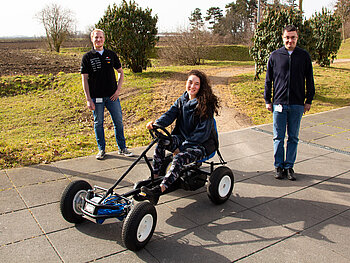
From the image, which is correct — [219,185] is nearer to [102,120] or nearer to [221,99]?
[102,120]

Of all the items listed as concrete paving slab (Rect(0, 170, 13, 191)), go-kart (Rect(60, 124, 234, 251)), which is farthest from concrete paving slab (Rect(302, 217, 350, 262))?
concrete paving slab (Rect(0, 170, 13, 191))

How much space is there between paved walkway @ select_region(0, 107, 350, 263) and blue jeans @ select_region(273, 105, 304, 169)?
0.27 metres

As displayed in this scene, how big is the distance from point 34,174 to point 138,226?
2432mm

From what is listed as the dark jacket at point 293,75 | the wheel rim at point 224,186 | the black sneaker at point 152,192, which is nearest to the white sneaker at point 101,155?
the black sneaker at point 152,192

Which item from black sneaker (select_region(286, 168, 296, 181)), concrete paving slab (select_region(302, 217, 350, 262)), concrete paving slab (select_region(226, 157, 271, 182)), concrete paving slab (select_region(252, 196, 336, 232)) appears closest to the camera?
concrete paving slab (select_region(302, 217, 350, 262))

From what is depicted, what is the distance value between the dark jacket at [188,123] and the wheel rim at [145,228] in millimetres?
1118

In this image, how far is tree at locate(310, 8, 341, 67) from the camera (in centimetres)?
1786

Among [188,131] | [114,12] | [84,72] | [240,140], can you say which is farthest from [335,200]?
[114,12]

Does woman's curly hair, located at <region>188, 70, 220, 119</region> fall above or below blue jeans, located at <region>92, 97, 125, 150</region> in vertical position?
above

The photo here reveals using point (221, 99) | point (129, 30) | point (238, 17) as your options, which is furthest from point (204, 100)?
point (238, 17)

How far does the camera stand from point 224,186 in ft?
13.0

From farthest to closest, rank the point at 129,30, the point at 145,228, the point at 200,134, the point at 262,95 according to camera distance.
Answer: the point at 129,30 < the point at 262,95 < the point at 200,134 < the point at 145,228

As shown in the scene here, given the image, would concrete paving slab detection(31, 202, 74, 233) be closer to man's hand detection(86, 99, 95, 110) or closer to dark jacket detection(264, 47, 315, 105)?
man's hand detection(86, 99, 95, 110)

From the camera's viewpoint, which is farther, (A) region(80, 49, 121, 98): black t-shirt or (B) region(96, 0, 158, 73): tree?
(B) region(96, 0, 158, 73): tree
